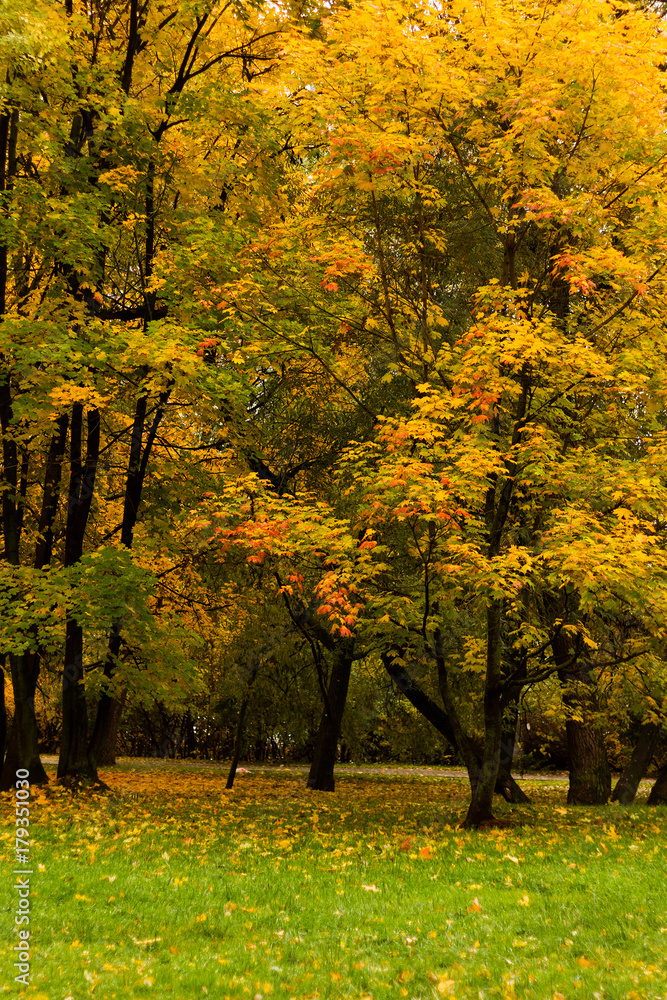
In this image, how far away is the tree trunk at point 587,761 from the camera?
15586 mm

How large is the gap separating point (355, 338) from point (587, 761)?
9536 mm

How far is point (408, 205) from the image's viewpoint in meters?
13.4

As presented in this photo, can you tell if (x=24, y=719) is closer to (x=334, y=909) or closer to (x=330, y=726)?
(x=330, y=726)

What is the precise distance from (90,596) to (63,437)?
4.23 m

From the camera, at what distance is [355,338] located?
45.0ft

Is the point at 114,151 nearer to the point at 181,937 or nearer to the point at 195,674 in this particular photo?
the point at 195,674

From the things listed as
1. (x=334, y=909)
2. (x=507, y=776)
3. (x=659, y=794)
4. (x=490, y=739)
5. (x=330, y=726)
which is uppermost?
(x=490, y=739)

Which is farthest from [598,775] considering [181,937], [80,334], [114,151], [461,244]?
[114,151]

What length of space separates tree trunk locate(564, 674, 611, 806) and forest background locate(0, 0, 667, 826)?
0.22 feet

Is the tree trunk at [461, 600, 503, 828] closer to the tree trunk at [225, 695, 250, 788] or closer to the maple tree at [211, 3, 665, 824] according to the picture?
the maple tree at [211, 3, 665, 824]

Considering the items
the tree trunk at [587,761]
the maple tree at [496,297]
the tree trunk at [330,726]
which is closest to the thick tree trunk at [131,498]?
the maple tree at [496,297]

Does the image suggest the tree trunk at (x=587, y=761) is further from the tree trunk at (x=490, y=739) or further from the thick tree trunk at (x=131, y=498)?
the thick tree trunk at (x=131, y=498)

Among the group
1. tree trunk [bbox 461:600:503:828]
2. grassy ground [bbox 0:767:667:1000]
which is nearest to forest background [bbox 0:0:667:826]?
tree trunk [bbox 461:600:503:828]
